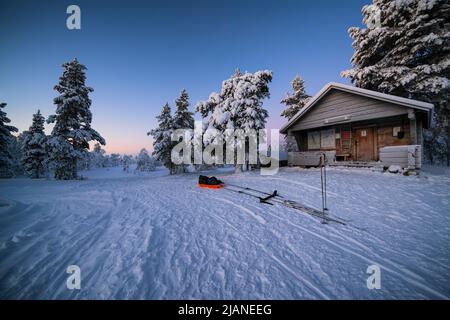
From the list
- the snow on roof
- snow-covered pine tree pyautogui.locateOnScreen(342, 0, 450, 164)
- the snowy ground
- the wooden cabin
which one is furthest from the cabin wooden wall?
the snowy ground

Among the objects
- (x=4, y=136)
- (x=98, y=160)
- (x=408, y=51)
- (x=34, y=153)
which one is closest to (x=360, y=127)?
(x=408, y=51)

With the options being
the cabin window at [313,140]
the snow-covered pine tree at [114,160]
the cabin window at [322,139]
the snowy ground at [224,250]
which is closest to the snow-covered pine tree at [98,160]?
the snow-covered pine tree at [114,160]

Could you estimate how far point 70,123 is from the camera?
1558cm

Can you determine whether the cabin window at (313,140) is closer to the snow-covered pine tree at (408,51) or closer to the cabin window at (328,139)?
the cabin window at (328,139)

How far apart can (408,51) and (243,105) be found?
14.1m

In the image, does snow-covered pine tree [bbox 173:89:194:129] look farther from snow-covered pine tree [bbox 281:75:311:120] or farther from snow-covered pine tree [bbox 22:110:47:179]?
snow-covered pine tree [bbox 22:110:47:179]


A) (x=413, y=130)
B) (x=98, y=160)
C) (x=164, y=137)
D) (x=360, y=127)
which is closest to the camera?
(x=413, y=130)

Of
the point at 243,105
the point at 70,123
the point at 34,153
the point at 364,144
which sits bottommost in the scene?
the point at 364,144

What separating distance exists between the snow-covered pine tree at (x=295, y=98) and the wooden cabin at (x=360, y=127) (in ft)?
24.6

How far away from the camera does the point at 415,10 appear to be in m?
13.6

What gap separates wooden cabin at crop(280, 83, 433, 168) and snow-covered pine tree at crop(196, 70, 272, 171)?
3.76 m

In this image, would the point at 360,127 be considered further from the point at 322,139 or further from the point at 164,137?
the point at 164,137

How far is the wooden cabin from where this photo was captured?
10000 millimetres
